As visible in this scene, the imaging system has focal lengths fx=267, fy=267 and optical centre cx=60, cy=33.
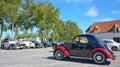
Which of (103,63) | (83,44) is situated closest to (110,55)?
(103,63)

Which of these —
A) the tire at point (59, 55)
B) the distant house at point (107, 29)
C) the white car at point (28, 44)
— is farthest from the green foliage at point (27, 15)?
the tire at point (59, 55)

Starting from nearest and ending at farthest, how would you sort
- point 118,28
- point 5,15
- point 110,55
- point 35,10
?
point 110,55
point 5,15
point 35,10
point 118,28

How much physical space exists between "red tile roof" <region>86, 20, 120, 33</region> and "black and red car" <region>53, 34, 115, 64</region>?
53913mm

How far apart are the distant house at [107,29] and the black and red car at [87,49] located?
51410 mm

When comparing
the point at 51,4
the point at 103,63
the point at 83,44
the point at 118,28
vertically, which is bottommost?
the point at 103,63

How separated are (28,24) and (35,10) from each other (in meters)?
3.71

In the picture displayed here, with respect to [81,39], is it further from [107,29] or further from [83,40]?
[107,29]

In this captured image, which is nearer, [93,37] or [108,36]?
[93,37]

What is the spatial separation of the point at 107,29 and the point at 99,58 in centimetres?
5631

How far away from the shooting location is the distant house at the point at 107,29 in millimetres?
68438

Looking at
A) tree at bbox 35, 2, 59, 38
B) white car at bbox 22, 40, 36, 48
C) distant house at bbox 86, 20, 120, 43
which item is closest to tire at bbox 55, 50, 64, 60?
white car at bbox 22, 40, 36, 48

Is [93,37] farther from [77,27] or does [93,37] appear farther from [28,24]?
[77,27]

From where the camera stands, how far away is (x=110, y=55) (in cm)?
1617

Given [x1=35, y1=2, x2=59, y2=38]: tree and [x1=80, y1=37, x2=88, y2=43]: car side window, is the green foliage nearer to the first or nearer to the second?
[x1=35, y1=2, x2=59, y2=38]: tree
